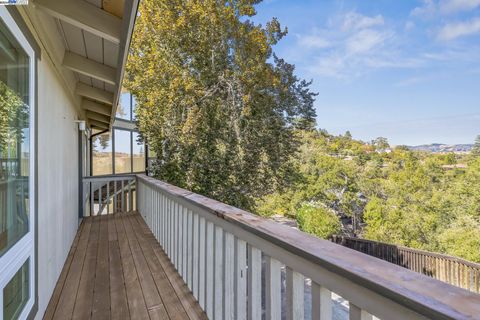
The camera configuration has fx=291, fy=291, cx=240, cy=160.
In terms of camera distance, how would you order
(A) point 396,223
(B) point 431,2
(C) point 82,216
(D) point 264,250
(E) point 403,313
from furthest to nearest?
(B) point 431,2, (A) point 396,223, (C) point 82,216, (D) point 264,250, (E) point 403,313

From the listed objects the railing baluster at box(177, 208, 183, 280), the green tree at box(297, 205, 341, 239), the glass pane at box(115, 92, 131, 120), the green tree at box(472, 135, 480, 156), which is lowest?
the green tree at box(297, 205, 341, 239)

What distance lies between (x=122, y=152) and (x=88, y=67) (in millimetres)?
6752

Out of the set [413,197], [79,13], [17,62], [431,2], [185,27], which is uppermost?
[431,2]

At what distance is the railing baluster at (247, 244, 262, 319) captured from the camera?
1.39 m

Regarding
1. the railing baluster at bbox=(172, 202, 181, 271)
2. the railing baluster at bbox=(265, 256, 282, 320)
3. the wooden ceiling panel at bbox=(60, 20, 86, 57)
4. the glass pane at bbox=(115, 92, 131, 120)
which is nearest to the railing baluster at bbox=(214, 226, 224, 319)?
the railing baluster at bbox=(265, 256, 282, 320)

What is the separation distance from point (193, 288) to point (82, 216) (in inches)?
170

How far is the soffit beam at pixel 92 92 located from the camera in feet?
13.9

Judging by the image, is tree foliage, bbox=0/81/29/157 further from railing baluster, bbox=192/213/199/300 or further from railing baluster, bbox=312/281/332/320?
railing baluster, bbox=312/281/332/320

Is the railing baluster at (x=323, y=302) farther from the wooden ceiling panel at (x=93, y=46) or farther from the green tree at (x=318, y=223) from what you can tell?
the green tree at (x=318, y=223)

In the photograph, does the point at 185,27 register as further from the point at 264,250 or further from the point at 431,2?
the point at 431,2

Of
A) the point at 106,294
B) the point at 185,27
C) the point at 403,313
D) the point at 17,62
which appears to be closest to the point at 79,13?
the point at 17,62

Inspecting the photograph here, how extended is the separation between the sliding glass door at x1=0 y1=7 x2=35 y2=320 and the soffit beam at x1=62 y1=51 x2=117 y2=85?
131 centimetres

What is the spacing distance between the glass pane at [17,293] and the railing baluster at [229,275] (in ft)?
3.54

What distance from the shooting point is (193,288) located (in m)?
2.36
